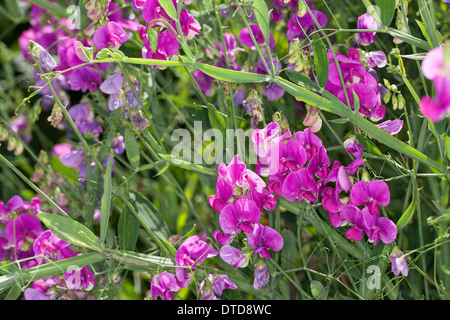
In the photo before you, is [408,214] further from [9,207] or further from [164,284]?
[9,207]

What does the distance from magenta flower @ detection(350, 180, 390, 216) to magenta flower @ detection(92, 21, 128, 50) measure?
48cm

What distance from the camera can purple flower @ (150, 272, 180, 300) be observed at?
3.06 feet

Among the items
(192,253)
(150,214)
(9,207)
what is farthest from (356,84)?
(9,207)

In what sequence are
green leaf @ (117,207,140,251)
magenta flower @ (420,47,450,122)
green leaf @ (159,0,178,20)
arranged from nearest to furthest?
magenta flower @ (420,47,450,122) → green leaf @ (159,0,178,20) → green leaf @ (117,207,140,251)

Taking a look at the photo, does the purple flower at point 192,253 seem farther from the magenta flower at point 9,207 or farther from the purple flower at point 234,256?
the magenta flower at point 9,207

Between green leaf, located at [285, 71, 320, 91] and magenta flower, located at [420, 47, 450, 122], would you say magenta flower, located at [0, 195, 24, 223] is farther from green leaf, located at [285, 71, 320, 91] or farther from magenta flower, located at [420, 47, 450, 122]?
magenta flower, located at [420, 47, 450, 122]

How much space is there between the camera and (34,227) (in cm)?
114

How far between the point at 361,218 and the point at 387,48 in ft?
1.44

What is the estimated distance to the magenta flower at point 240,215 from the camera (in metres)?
0.88

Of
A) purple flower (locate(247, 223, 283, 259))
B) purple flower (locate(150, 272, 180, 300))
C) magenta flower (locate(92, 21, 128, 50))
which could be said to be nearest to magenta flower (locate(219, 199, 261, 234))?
purple flower (locate(247, 223, 283, 259))

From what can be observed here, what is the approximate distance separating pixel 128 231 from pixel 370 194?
47cm

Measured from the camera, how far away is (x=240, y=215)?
893 millimetres
